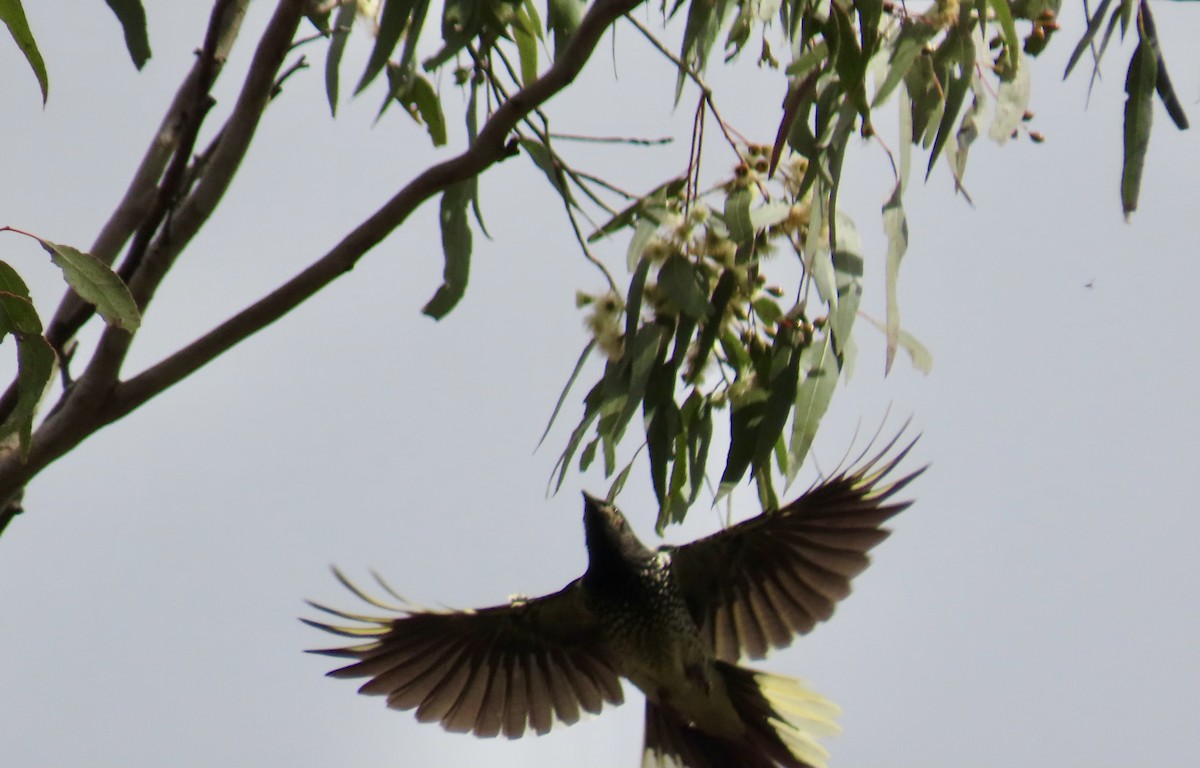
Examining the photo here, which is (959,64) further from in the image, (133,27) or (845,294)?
(133,27)

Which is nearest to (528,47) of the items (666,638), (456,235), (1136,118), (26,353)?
(456,235)

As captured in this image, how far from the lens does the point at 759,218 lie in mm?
2625

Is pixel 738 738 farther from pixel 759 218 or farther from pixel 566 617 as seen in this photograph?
pixel 759 218

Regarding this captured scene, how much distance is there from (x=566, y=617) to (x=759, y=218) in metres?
1.58

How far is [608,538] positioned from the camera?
3.74 meters

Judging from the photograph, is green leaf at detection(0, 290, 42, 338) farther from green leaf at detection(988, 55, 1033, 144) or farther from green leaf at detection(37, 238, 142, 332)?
green leaf at detection(988, 55, 1033, 144)

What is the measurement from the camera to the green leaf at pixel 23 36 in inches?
75.9

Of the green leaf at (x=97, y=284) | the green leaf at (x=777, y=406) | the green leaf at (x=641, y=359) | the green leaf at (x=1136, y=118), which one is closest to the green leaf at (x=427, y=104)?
the green leaf at (x=641, y=359)

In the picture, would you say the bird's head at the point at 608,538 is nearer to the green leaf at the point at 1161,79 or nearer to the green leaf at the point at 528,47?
the green leaf at the point at 528,47

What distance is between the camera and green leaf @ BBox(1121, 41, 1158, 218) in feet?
7.46

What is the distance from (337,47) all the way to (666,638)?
1684mm

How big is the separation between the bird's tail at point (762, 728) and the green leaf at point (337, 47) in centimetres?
180

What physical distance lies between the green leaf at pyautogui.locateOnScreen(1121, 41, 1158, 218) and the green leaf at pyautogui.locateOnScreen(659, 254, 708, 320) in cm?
72

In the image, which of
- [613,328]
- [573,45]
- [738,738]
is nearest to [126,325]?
[573,45]
